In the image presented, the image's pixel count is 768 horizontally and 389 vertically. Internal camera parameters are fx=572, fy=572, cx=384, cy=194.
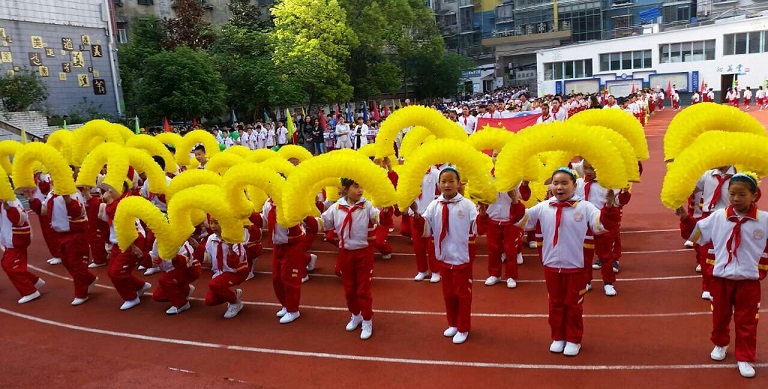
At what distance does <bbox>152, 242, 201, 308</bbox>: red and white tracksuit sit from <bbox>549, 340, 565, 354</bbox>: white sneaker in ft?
15.3

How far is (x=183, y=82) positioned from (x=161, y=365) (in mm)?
18920

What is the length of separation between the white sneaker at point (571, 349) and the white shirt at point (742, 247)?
1.46 meters

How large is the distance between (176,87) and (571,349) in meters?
21.3

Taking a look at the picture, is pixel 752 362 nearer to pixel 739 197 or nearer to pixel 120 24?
pixel 739 197

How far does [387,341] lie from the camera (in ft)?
21.1

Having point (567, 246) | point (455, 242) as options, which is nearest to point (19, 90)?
point (455, 242)

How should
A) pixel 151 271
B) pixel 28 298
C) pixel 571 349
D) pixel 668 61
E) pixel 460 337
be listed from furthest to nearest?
pixel 668 61, pixel 151 271, pixel 28 298, pixel 460 337, pixel 571 349

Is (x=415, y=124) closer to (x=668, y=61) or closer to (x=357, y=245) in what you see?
(x=357, y=245)

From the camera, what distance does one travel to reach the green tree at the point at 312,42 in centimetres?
2836

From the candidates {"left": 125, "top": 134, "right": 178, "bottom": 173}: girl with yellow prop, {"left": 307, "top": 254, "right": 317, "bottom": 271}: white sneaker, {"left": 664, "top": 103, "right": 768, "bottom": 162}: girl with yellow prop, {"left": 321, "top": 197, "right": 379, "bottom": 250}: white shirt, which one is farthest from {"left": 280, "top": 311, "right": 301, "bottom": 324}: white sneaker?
{"left": 125, "top": 134, "right": 178, "bottom": 173}: girl with yellow prop

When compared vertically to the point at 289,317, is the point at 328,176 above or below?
above

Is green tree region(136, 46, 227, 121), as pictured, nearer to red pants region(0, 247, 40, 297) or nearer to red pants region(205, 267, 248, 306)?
red pants region(0, 247, 40, 297)

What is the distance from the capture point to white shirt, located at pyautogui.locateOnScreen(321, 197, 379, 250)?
6.45m

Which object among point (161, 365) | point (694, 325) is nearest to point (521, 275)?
point (694, 325)
